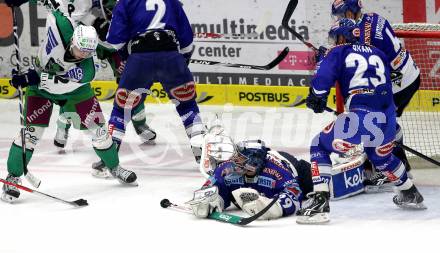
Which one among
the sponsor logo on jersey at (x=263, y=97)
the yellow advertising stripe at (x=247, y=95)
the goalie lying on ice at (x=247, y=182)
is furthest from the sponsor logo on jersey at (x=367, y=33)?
the sponsor logo on jersey at (x=263, y=97)

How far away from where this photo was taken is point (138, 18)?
8.62 m

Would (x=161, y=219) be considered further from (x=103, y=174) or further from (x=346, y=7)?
(x=346, y=7)

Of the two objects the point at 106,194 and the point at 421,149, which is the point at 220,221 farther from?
the point at 421,149

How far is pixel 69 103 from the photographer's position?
829 centimetres

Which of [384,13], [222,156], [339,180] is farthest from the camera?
[384,13]

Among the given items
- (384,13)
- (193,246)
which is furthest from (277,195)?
(384,13)

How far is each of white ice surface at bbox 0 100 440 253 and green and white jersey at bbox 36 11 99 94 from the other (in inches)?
30.3

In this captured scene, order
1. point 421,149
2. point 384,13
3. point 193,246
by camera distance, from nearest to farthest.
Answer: point 193,246
point 421,149
point 384,13

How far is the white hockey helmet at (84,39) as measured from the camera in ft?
26.0

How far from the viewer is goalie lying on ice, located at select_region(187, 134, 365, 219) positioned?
7348 millimetres

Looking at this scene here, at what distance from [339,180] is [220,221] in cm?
98

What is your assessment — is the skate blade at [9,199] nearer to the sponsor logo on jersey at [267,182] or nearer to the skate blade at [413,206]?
the sponsor logo on jersey at [267,182]

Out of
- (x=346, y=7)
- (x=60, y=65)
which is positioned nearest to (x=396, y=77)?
(x=346, y=7)

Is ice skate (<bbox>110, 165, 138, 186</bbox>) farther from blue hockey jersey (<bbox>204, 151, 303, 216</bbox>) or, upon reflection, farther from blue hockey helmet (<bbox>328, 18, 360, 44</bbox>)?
blue hockey helmet (<bbox>328, 18, 360, 44</bbox>)
